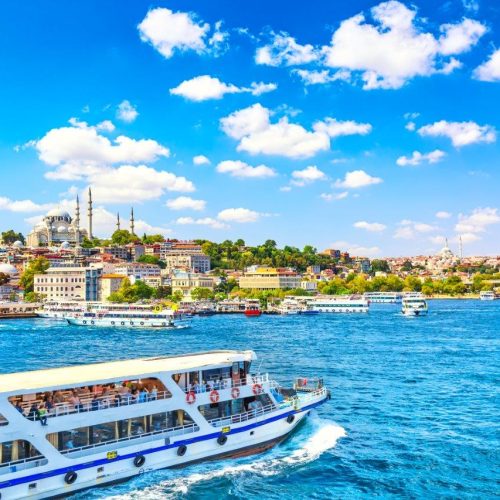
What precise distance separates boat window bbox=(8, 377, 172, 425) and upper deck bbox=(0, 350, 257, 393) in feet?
0.83

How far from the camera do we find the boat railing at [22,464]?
12.8 m

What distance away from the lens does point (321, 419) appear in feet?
67.1

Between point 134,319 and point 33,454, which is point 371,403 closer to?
point 33,454

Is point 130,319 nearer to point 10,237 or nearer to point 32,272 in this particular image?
point 32,272

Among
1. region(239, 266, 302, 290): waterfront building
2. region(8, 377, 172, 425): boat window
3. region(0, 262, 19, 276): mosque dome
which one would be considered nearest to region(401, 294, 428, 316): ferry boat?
region(239, 266, 302, 290): waterfront building

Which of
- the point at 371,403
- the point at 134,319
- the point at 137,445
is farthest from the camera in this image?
the point at 134,319

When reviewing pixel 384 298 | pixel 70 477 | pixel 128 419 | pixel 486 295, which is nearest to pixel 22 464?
pixel 70 477

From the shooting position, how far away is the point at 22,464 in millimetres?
13055

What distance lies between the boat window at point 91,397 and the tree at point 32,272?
108m

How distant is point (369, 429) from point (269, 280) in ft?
370

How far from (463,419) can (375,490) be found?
706 centimetres

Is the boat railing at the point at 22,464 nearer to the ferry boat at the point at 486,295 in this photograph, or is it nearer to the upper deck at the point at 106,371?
the upper deck at the point at 106,371

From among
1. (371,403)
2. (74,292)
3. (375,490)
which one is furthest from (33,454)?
(74,292)

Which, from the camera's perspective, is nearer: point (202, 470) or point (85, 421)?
point (85, 421)
